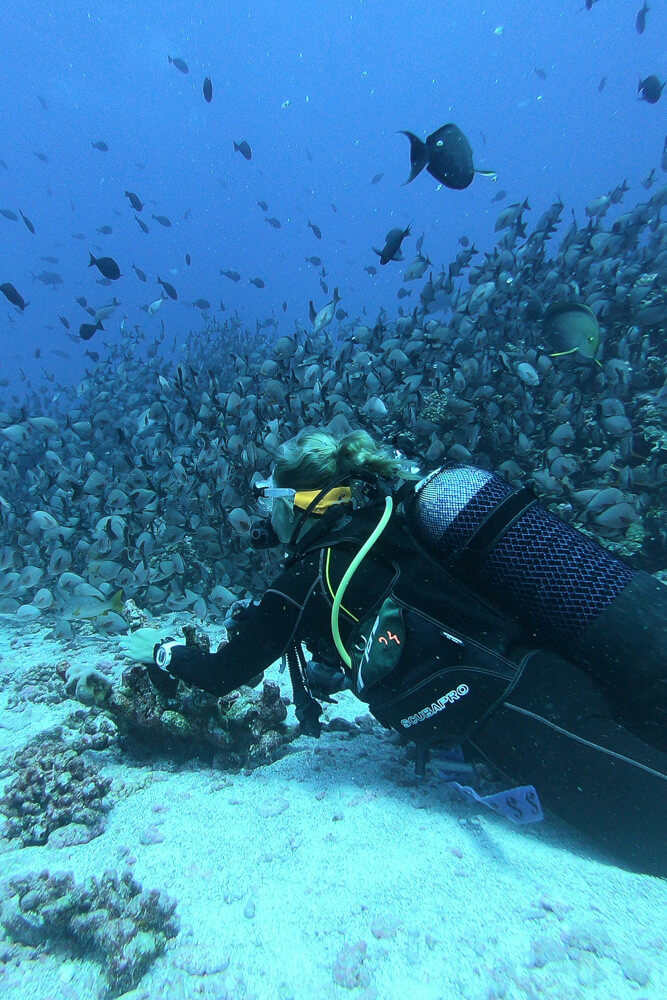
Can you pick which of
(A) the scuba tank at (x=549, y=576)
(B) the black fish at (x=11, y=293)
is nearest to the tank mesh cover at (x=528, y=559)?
(A) the scuba tank at (x=549, y=576)

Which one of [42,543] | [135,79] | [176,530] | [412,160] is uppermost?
[135,79]

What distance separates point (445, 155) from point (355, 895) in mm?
6394

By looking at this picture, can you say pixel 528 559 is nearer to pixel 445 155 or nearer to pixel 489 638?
pixel 489 638

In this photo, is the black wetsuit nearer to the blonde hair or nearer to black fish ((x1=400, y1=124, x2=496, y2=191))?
the blonde hair

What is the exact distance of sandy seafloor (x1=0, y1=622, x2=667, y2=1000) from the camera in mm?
1671

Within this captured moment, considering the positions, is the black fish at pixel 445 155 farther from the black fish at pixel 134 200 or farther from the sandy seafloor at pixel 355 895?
the black fish at pixel 134 200

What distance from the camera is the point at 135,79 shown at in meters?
83.2

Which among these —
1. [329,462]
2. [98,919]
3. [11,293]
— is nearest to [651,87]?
[329,462]

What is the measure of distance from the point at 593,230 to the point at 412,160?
6.21m

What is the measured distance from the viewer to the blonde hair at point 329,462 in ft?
8.38

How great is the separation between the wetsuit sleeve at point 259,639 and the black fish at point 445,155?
4.99m

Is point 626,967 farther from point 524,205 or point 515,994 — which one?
point 524,205

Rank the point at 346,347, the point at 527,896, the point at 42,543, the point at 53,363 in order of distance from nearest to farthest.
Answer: the point at 527,896, the point at 42,543, the point at 346,347, the point at 53,363

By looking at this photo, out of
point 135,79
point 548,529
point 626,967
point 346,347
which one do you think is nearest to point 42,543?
point 346,347
